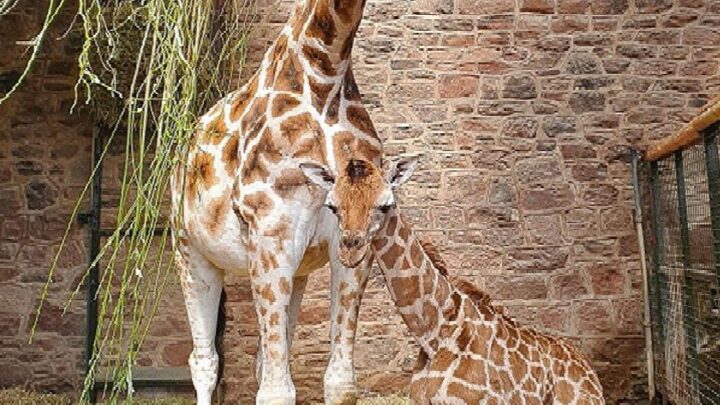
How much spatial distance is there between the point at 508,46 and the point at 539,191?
80 cm

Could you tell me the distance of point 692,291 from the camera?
2.52 meters

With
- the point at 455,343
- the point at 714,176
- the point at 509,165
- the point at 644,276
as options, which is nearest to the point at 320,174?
the point at 455,343

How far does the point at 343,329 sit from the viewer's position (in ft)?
4.81

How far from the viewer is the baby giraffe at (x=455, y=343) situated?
1.65m

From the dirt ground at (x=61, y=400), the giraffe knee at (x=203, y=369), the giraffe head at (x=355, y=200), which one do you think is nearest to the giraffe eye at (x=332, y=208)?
the giraffe head at (x=355, y=200)

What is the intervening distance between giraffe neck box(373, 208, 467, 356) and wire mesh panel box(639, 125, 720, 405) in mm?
929

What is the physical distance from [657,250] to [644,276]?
0.68 feet

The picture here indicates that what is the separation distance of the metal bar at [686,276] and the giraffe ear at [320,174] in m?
1.76

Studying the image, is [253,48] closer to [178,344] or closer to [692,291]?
[178,344]

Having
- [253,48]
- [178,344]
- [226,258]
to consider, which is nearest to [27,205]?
[178,344]

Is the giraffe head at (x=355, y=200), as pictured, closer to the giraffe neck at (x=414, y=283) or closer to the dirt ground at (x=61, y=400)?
the giraffe neck at (x=414, y=283)

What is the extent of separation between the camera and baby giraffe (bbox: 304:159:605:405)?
1651mm

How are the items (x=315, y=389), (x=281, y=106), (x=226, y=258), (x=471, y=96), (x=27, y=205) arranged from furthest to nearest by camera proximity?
1. (x=27, y=205)
2. (x=471, y=96)
3. (x=315, y=389)
4. (x=226, y=258)
5. (x=281, y=106)

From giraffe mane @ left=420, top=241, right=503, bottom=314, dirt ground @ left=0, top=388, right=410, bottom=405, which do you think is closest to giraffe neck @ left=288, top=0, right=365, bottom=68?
giraffe mane @ left=420, top=241, right=503, bottom=314
